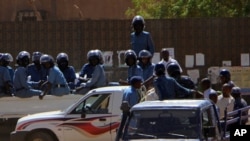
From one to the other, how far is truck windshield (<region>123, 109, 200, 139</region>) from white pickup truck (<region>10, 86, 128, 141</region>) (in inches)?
155

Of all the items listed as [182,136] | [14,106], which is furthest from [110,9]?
[182,136]

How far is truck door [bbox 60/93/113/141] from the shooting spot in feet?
54.9

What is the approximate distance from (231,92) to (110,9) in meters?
18.9

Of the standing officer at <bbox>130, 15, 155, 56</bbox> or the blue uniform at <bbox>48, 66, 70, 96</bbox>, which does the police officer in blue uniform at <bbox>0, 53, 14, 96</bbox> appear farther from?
the standing officer at <bbox>130, 15, 155, 56</bbox>

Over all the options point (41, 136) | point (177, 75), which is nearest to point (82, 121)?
point (41, 136)

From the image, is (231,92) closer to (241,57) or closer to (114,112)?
(114,112)

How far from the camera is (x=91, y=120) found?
659 inches

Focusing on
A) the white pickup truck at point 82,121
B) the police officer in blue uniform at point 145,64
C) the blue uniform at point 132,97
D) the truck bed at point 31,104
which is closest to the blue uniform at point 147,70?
the police officer in blue uniform at point 145,64

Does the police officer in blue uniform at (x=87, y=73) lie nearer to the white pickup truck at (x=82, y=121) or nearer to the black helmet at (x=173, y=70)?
the white pickup truck at (x=82, y=121)

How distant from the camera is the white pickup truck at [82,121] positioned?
16719mm

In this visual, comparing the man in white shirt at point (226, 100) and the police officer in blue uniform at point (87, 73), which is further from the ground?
the police officer in blue uniform at point (87, 73)

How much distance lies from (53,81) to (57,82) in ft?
0.44

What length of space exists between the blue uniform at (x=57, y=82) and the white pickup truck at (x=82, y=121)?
3.24ft

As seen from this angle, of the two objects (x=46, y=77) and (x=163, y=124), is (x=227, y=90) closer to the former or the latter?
(x=163, y=124)
